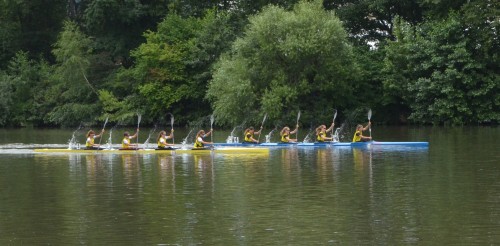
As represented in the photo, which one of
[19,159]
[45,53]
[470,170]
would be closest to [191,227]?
[470,170]

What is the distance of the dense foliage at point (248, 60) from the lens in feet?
181

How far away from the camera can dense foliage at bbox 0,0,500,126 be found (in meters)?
55.3

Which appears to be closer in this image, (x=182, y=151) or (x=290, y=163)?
(x=290, y=163)

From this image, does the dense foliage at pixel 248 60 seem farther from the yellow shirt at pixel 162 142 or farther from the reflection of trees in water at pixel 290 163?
the yellow shirt at pixel 162 142

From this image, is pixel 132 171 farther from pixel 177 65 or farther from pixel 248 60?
pixel 177 65

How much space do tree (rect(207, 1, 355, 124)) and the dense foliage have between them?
0.08 m

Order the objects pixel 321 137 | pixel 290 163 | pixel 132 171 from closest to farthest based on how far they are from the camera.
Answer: pixel 132 171
pixel 290 163
pixel 321 137

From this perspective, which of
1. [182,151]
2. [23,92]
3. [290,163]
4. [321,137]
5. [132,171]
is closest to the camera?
[132,171]

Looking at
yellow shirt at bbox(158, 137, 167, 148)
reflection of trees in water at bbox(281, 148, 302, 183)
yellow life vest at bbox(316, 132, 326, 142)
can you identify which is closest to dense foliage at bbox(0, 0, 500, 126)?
yellow life vest at bbox(316, 132, 326, 142)

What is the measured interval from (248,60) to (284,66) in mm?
2127

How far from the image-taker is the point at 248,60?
55.6 metres

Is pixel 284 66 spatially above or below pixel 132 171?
above

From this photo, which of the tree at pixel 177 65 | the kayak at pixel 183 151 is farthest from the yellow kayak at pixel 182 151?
the tree at pixel 177 65

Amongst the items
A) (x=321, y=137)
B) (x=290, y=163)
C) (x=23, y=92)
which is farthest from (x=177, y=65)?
(x=290, y=163)
